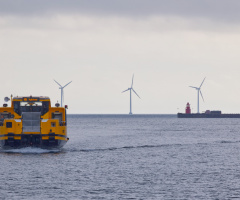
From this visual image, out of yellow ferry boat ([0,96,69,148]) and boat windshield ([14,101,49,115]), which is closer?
yellow ferry boat ([0,96,69,148])

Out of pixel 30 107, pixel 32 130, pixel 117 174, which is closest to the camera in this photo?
pixel 117 174

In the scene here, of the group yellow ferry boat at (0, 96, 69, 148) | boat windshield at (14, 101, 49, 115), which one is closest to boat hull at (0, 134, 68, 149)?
yellow ferry boat at (0, 96, 69, 148)

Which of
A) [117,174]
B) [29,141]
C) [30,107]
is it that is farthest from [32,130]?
[117,174]

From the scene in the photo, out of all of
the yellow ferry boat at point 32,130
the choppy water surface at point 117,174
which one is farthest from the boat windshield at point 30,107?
the choppy water surface at point 117,174

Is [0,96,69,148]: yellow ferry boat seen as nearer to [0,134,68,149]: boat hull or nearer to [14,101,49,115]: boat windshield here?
[0,134,68,149]: boat hull

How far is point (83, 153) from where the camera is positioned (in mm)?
72375

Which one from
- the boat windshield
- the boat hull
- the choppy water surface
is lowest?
the choppy water surface

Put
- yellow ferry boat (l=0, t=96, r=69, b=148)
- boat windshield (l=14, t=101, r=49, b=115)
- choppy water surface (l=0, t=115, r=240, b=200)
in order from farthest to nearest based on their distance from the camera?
boat windshield (l=14, t=101, r=49, b=115) < yellow ferry boat (l=0, t=96, r=69, b=148) < choppy water surface (l=0, t=115, r=240, b=200)

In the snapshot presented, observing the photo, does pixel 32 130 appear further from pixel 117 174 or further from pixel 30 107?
pixel 117 174

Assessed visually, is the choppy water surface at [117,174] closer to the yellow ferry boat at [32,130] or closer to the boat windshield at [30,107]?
the yellow ferry boat at [32,130]

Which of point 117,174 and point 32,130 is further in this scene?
point 32,130

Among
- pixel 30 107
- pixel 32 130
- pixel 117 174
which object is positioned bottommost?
pixel 117 174

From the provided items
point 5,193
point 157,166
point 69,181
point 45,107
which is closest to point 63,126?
point 45,107

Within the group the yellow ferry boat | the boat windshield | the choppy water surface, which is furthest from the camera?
the boat windshield
